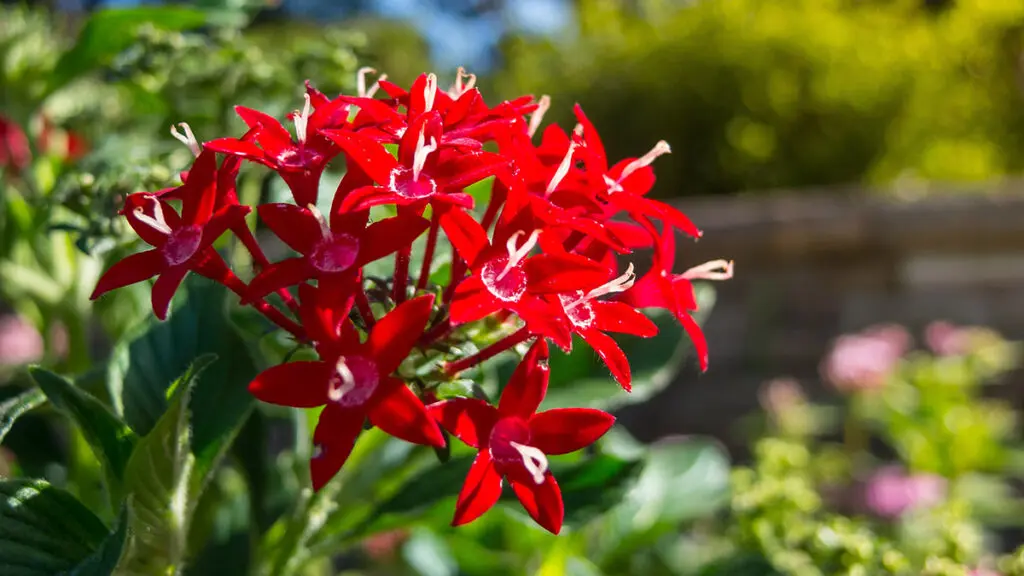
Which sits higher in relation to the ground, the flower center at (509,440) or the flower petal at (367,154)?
the flower petal at (367,154)

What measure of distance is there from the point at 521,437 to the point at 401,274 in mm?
94

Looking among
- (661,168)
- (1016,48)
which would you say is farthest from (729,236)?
(1016,48)

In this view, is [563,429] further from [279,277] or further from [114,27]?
[114,27]

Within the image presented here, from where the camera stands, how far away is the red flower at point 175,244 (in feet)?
1.20

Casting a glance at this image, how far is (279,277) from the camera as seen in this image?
35 cm

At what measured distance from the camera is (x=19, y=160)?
886 millimetres

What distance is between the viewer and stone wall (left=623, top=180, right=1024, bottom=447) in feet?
5.34

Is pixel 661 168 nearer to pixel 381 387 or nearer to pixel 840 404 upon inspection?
pixel 840 404

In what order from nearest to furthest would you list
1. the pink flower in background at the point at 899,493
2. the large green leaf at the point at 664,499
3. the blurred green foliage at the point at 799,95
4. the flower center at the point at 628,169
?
the flower center at the point at 628,169, the large green leaf at the point at 664,499, the pink flower in background at the point at 899,493, the blurred green foliage at the point at 799,95

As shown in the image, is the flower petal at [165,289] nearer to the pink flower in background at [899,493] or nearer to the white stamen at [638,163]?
the white stamen at [638,163]

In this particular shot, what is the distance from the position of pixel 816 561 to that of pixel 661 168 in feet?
6.59

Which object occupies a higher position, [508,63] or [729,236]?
[729,236]

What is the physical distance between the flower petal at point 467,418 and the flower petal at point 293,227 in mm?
84

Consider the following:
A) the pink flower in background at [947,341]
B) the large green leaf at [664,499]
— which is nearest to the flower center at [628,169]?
the large green leaf at [664,499]
